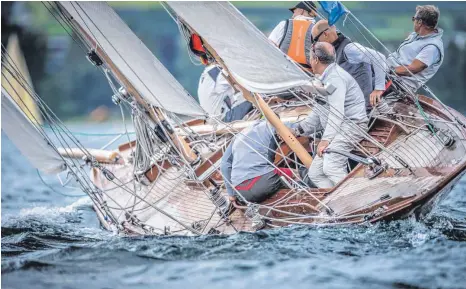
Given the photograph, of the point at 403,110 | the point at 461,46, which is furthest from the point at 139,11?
the point at 403,110

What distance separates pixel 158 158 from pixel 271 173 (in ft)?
6.75

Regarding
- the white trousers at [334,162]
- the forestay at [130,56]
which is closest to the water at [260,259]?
the white trousers at [334,162]

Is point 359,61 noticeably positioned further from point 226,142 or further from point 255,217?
point 255,217

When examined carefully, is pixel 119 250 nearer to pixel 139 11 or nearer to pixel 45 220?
pixel 45 220

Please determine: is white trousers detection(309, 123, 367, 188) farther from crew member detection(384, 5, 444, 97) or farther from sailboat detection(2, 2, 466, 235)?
crew member detection(384, 5, 444, 97)

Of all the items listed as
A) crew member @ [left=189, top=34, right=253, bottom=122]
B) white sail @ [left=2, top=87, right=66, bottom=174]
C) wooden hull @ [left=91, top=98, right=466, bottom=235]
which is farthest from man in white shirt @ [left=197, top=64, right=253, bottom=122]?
white sail @ [left=2, top=87, right=66, bottom=174]

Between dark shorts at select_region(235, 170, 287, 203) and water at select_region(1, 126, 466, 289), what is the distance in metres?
0.41

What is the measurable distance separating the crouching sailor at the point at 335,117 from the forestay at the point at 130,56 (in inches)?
54.2

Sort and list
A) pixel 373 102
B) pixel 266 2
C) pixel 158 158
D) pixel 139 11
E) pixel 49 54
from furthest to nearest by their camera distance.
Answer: pixel 49 54, pixel 139 11, pixel 266 2, pixel 158 158, pixel 373 102

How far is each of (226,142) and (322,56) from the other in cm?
169

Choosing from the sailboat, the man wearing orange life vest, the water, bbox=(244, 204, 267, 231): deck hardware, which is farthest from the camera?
the man wearing orange life vest

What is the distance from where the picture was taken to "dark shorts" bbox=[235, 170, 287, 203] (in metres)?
8.51

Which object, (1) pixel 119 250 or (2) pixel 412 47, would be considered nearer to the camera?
(1) pixel 119 250

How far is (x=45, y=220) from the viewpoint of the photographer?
36.7ft
